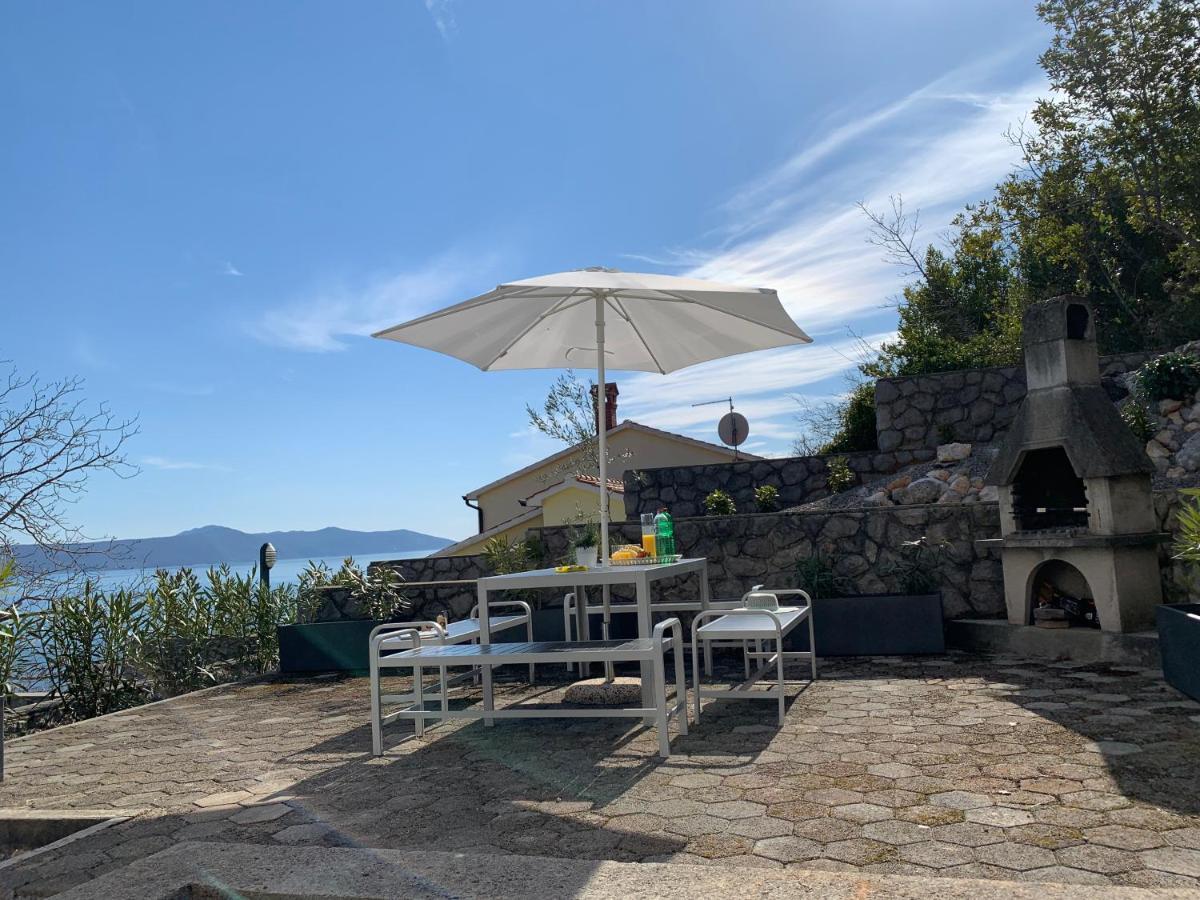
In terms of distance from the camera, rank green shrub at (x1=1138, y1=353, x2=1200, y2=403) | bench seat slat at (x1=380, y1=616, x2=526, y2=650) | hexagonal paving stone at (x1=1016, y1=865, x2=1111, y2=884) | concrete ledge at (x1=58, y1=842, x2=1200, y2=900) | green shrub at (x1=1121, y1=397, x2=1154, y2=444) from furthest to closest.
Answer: green shrub at (x1=1138, y1=353, x2=1200, y2=403) < green shrub at (x1=1121, y1=397, x2=1154, y2=444) < bench seat slat at (x1=380, y1=616, x2=526, y2=650) < hexagonal paving stone at (x1=1016, y1=865, x2=1111, y2=884) < concrete ledge at (x1=58, y1=842, x2=1200, y2=900)

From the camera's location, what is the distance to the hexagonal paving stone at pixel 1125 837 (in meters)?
2.68

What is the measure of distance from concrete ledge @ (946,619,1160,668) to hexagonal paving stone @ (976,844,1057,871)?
3.69 meters

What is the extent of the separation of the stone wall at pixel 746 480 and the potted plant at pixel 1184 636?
769 cm

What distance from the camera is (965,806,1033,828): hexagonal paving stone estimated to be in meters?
2.97

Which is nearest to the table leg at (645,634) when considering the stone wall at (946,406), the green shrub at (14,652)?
the green shrub at (14,652)

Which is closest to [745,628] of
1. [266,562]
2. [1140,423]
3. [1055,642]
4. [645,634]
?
[645,634]

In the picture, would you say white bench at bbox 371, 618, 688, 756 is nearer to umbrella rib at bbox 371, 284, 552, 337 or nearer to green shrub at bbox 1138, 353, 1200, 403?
umbrella rib at bbox 371, 284, 552, 337

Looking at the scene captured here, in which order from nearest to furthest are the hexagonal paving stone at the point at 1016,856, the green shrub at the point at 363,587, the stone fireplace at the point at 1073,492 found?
the hexagonal paving stone at the point at 1016,856 → the stone fireplace at the point at 1073,492 → the green shrub at the point at 363,587

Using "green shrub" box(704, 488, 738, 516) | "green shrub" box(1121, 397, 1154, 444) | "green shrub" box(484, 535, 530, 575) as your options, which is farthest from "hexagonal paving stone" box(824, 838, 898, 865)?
"green shrub" box(704, 488, 738, 516)

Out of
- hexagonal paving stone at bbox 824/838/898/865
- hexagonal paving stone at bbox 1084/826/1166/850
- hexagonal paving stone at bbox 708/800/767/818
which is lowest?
hexagonal paving stone at bbox 708/800/767/818

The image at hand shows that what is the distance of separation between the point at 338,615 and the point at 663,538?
4.13 meters

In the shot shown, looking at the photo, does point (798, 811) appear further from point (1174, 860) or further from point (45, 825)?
point (45, 825)

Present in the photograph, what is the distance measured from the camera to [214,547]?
11044cm

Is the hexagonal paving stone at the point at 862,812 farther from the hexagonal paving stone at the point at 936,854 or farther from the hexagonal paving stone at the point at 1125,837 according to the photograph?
the hexagonal paving stone at the point at 1125,837
